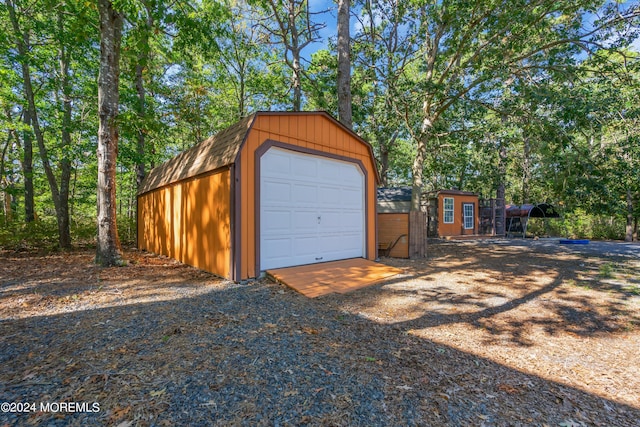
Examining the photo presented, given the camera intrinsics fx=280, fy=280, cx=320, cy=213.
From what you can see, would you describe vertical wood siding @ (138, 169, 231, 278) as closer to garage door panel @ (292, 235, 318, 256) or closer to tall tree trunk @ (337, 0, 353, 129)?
garage door panel @ (292, 235, 318, 256)

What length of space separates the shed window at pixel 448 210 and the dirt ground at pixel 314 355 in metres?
10.8

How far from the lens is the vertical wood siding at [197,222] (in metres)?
5.04

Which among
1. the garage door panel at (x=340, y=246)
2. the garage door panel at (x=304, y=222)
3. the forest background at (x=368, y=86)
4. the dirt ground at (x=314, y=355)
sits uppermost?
the forest background at (x=368, y=86)

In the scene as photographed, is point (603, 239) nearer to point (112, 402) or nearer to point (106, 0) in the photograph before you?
point (112, 402)

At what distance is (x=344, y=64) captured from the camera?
823 centimetres

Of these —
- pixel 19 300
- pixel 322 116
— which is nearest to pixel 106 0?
pixel 322 116

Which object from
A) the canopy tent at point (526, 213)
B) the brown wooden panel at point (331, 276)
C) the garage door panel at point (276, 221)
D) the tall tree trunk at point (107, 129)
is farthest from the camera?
the canopy tent at point (526, 213)

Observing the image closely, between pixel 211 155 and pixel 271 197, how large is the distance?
1555 mm

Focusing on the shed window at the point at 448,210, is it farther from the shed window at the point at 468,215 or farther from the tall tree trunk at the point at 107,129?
the tall tree trunk at the point at 107,129

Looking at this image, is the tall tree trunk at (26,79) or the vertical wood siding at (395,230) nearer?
the tall tree trunk at (26,79)

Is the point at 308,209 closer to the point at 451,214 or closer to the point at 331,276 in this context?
the point at 331,276

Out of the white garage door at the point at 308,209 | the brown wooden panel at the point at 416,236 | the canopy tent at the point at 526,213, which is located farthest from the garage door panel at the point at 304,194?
the canopy tent at the point at 526,213

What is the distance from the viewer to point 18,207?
13.4m

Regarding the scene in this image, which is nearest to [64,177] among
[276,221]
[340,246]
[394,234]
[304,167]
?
[276,221]
